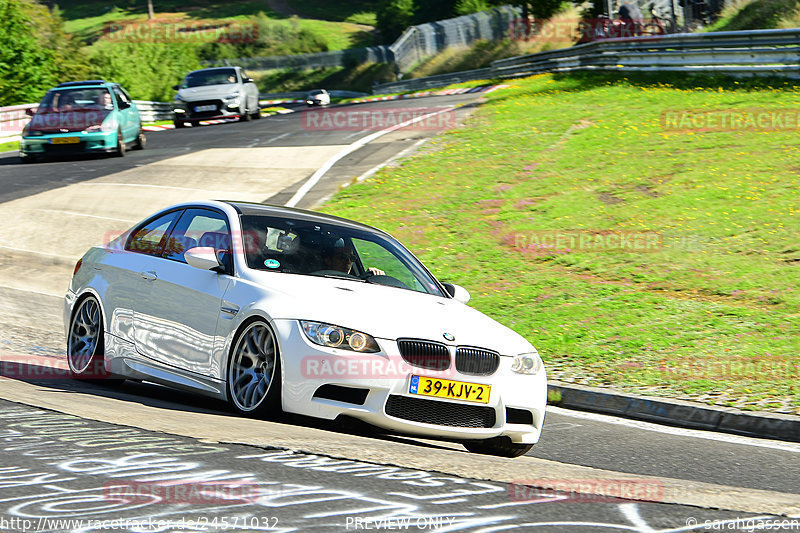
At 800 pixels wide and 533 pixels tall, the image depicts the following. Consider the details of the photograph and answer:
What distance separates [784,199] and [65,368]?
11063mm

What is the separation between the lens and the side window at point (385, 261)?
7.75 m

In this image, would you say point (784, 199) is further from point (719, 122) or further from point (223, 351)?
point (223, 351)

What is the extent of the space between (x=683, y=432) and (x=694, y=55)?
1983 centimetres

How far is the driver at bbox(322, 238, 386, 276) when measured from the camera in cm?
742

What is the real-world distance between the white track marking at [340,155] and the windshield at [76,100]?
19.2 ft

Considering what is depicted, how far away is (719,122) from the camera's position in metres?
20.9

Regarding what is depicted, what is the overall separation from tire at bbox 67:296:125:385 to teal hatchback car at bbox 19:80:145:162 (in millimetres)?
15600

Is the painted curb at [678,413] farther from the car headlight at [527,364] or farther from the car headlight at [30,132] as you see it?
the car headlight at [30,132]

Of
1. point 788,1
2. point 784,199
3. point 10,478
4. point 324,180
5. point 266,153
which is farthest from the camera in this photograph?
point 788,1

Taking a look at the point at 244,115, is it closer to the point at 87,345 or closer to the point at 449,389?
the point at 87,345

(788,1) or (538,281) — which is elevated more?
(788,1)

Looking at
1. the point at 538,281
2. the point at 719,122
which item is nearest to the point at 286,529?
the point at 538,281

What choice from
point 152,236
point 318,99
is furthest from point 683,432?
point 318,99

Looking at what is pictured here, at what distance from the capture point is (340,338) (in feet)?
20.5
